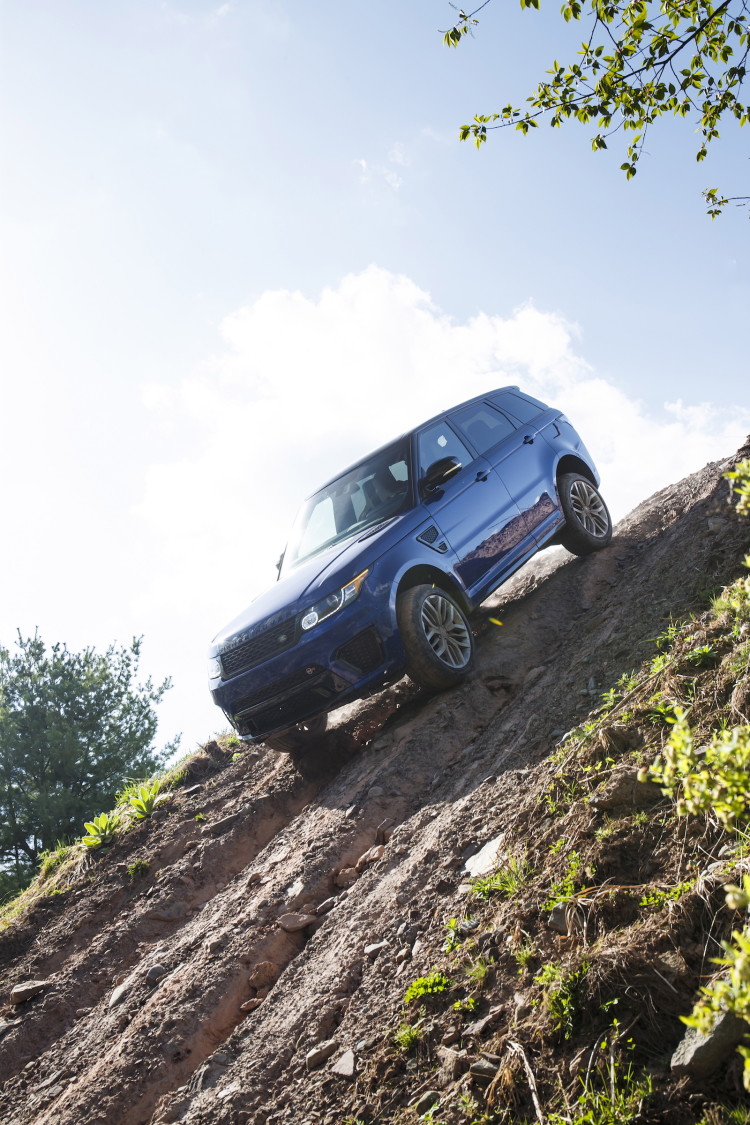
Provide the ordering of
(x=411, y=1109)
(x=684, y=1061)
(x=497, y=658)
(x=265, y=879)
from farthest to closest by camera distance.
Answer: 1. (x=497, y=658)
2. (x=265, y=879)
3. (x=411, y=1109)
4. (x=684, y=1061)

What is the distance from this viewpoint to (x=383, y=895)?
3.53 metres

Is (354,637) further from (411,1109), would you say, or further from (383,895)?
(411,1109)

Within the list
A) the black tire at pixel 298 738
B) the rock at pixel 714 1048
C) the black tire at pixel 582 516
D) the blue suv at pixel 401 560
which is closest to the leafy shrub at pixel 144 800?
the black tire at pixel 298 738

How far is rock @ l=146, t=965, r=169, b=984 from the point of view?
420cm

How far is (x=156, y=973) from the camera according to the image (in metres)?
4.24

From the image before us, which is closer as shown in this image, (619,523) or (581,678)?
(581,678)

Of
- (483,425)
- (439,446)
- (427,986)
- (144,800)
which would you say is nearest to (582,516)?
(483,425)

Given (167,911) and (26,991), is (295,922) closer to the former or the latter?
(167,911)

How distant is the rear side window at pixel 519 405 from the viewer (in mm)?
7711

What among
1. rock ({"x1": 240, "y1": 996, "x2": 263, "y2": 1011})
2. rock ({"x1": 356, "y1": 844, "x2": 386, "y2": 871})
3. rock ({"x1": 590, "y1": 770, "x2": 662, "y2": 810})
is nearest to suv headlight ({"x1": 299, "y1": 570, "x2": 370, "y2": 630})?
rock ({"x1": 356, "y1": 844, "x2": 386, "y2": 871})

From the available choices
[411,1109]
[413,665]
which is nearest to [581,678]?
[413,665]

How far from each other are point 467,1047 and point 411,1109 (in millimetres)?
242

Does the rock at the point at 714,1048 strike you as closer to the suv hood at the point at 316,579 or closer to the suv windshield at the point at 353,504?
the suv hood at the point at 316,579

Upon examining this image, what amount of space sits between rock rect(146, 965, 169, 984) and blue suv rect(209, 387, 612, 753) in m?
1.68
